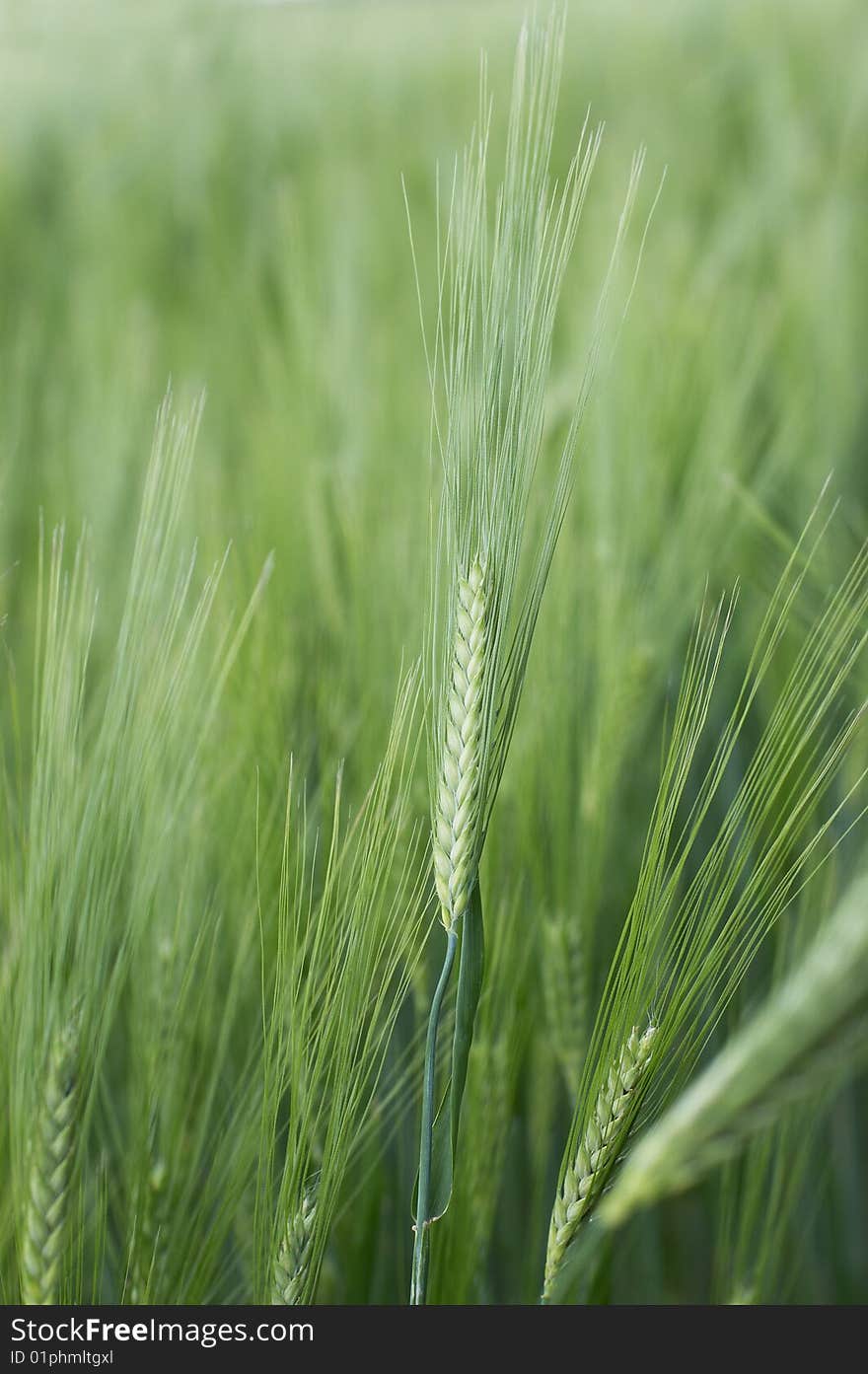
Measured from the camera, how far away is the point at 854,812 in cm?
59

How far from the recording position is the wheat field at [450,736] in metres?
0.32

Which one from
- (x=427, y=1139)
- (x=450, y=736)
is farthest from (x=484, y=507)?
(x=427, y=1139)

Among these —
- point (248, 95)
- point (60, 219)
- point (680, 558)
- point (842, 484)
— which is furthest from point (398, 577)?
point (248, 95)

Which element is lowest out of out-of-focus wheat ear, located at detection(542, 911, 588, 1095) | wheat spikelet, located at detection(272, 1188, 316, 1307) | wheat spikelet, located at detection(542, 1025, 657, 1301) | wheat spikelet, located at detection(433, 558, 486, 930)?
wheat spikelet, located at detection(272, 1188, 316, 1307)

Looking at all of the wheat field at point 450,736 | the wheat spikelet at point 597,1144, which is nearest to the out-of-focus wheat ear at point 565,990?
the wheat field at point 450,736

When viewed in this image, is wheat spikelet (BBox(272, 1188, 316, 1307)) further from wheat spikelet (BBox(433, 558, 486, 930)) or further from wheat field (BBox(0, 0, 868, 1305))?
wheat spikelet (BBox(433, 558, 486, 930))

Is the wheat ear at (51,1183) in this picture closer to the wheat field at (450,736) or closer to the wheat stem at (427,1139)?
the wheat field at (450,736)

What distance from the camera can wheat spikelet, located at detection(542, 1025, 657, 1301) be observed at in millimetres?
312

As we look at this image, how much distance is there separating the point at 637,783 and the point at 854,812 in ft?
0.42

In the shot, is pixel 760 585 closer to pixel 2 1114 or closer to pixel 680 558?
pixel 680 558

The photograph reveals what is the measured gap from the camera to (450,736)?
0.31 m

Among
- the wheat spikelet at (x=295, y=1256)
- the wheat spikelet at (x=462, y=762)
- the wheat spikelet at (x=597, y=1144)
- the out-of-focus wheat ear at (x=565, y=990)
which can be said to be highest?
the wheat spikelet at (x=462, y=762)

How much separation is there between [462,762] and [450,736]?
0.03 ft

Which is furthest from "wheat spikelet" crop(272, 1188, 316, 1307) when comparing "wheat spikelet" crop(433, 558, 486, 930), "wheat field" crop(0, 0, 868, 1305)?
"wheat spikelet" crop(433, 558, 486, 930)
